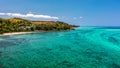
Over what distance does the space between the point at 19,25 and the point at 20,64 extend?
90.7m

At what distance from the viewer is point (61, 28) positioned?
5984 inches

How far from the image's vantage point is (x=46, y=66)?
30.5 metres

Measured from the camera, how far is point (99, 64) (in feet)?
107

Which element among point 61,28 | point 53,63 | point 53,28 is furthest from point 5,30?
point 53,63

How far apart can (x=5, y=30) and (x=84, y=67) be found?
7548 cm

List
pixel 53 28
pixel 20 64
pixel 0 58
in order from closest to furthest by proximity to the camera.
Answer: pixel 20 64, pixel 0 58, pixel 53 28

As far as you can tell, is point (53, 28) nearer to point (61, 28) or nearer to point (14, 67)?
point (61, 28)

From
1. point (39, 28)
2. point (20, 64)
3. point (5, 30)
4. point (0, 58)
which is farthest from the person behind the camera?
point (39, 28)

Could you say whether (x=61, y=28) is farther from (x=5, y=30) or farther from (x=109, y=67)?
(x=109, y=67)

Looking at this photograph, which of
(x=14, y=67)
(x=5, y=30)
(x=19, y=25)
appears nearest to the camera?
(x=14, y=67)

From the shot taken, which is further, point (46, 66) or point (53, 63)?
point (53, 63)

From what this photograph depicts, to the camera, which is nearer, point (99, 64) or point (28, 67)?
point (28, 67)

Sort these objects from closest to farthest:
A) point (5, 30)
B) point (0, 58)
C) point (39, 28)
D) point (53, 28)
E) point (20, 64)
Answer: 1. point (20, 64)
2. point (0, 58)
3. point (5, 30)
4. point (39, 28)
5. point (53, 28)

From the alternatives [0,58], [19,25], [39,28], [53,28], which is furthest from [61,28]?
[0,58]
